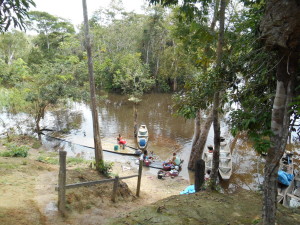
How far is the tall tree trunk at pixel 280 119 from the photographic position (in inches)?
130

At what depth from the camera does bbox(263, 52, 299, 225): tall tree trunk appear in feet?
10.8

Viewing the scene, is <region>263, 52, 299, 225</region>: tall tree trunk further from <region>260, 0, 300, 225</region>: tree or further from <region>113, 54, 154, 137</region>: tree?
<region>113, 54, 154, 137</region>: tree

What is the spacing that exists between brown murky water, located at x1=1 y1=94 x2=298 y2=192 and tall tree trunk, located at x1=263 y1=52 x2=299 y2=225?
7.10 m

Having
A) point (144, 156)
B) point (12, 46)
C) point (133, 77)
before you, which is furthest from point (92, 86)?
point (12, 46)

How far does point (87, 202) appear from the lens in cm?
620

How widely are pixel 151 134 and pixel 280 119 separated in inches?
622

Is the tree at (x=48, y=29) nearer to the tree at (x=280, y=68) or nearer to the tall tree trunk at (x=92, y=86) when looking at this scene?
the tall tree trunk at (x=92, y=86)

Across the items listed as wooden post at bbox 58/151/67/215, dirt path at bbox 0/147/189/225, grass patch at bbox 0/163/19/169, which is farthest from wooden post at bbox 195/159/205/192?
grass patch at bbox 0/163/19/169

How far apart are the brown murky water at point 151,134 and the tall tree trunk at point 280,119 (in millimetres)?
7099

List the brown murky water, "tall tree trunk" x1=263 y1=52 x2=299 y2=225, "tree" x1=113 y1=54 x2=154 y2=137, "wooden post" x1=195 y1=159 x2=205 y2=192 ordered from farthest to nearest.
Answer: "tree" x1=113 y1=54 x2=154 y2=137 < the brown murky water < "wooden post" x1=195 y1=159 x2=205 y2=192 < "tall tree trunk" x1=263 y1=52 x2=299 y2=225

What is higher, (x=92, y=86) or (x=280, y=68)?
(x=280, y=68)

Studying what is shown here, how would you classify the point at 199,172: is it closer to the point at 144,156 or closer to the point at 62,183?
the point at 62,183

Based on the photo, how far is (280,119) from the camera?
3.40 meters

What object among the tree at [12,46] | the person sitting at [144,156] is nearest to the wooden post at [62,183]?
the person sitting at [144,156]
